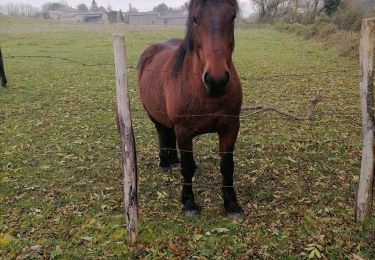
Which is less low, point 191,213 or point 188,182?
point 188,182

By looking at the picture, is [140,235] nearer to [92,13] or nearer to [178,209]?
[178,209]

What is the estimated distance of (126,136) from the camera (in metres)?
3.76

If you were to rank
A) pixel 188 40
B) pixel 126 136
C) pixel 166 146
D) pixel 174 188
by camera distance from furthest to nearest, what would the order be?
pixel 166 146
pixel 174 188
pixel 188 40
pixel 126 136

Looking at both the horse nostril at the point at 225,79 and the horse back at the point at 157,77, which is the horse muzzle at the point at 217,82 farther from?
the horse back at the point at 157,77

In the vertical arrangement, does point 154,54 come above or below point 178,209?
above

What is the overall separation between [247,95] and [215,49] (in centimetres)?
794

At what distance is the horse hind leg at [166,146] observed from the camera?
586 cm

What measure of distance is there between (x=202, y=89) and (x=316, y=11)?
153 ft

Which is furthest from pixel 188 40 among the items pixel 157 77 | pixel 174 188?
pixel 174 188

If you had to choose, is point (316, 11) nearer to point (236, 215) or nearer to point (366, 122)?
point (366, 122)

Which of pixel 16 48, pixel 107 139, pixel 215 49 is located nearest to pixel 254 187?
pixel 215 49

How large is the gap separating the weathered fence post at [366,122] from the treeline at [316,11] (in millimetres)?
18183

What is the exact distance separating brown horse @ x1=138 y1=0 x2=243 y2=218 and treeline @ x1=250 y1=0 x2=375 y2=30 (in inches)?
728

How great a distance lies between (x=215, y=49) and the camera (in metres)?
3.32
